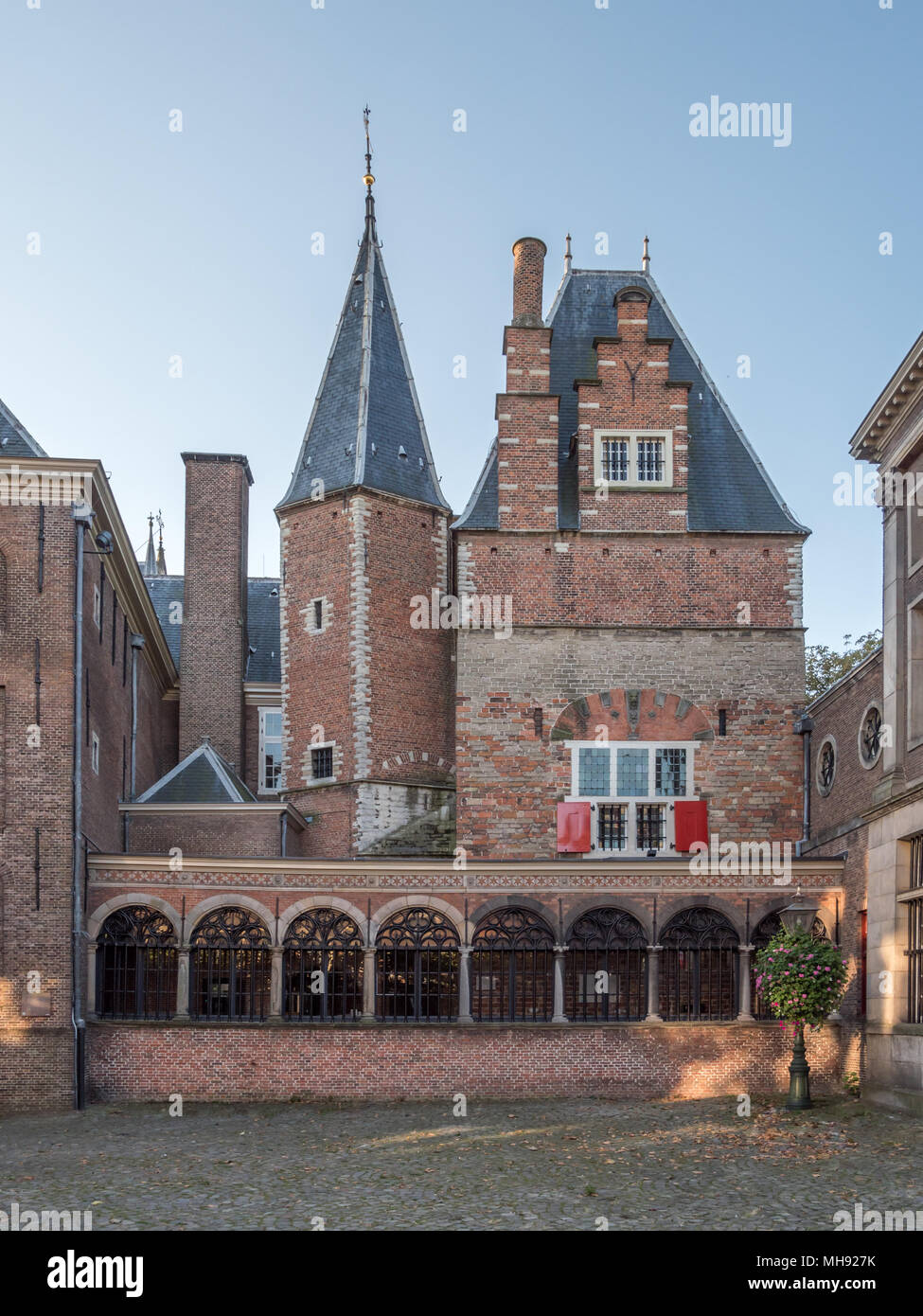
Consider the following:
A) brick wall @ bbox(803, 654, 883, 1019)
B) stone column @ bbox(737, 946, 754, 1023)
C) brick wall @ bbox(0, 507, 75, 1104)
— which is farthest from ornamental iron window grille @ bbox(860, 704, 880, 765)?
brick wall @ bbox(0, 507, 75, 1104)

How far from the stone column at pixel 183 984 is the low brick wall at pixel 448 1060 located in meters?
0.27

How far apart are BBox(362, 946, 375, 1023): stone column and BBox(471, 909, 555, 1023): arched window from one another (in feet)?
5.46

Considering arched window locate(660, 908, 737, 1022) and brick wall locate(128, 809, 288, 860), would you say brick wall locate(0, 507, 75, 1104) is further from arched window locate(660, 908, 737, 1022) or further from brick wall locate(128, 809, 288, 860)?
arched window locate(660, 908, 737, 1022)

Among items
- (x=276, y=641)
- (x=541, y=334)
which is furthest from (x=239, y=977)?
(x=276, y=641)

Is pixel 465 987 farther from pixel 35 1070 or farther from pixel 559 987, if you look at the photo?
pixel 35 1070

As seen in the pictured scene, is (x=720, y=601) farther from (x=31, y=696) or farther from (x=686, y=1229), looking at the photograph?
(x=686, y=1229)

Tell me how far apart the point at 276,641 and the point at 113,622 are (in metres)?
11.9

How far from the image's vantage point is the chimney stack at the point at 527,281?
2884cm

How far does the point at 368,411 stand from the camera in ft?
103

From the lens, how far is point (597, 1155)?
623 inches

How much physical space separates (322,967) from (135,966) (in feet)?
9.92

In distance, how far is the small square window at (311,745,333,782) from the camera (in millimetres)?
29422

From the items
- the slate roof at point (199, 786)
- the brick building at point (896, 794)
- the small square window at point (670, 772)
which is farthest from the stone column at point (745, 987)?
the slate roof at point (199, 786)

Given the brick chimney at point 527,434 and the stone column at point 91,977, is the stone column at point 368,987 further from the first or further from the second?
the brick chimney at point 527,434
